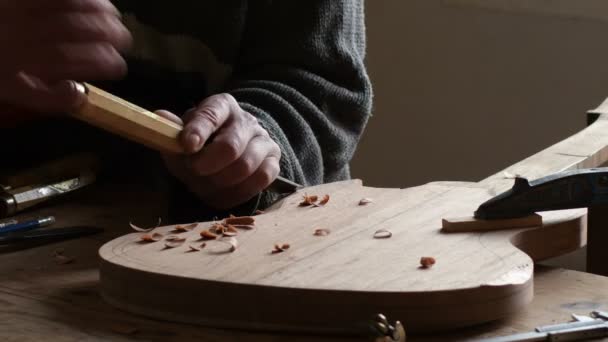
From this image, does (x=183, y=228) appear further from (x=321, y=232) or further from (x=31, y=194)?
(x=31, y=194)

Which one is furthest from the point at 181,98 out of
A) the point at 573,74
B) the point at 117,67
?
the point at 573,74

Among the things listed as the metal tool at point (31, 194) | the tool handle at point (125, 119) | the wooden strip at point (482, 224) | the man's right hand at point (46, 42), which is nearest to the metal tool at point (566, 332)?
the wooden strip at point (482, 224)

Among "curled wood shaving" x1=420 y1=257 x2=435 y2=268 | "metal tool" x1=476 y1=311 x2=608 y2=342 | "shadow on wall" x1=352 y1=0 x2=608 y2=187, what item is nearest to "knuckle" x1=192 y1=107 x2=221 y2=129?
"curled wood shaving" x1=420 y1=257 x2=435 y2=268

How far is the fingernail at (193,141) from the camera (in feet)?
3.23

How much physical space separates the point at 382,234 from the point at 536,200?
0.51ft

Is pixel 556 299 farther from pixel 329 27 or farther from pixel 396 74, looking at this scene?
pixel 396 74

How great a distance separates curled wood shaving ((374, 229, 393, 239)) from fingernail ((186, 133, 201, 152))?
0.72ft

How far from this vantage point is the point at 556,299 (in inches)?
32.3

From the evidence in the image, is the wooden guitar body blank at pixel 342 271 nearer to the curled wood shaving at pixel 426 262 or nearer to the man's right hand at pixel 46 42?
the curled wood shaving at pixel 426 262

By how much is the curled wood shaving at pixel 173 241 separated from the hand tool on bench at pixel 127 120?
102mm

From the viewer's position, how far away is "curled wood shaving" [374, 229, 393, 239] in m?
0.88

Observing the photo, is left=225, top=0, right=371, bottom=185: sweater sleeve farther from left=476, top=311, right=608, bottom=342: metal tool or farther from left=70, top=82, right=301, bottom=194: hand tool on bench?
left=476, top=311, right=608, bottom=342: metal tool

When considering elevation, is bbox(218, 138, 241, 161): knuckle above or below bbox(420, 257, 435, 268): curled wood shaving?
above

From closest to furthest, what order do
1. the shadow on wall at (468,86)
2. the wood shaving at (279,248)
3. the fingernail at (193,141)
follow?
the wood shaving at (279,248) < the fingernail at (193,141) < the shadow on wall at (468,86)
